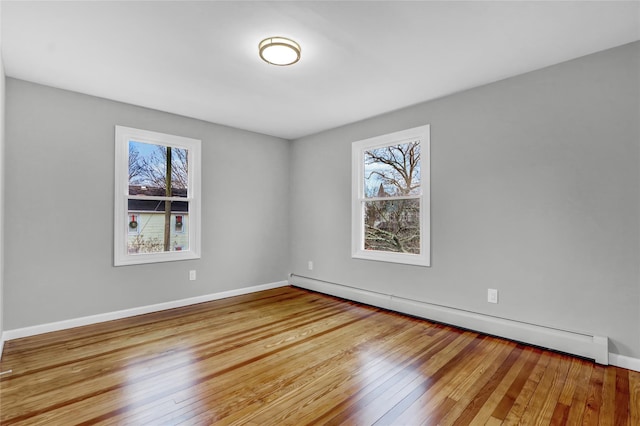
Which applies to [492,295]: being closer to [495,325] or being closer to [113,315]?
[495,325]

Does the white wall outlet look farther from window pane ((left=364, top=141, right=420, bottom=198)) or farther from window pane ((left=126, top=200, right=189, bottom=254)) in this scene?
window pane ((left=126, top=200, right=189, bottom=254))

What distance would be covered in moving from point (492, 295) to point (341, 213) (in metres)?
2.17

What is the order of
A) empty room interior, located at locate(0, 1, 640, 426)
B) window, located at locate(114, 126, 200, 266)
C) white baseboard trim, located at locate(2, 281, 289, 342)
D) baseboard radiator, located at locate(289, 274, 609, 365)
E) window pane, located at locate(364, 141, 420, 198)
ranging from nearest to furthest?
empty room interior, located at locate(0, 1, 640, 426) < baseboard radiator, located at locate(289, 274, 609, 365) < white baseboard trim, located at locate(2, 281, 289, 342) < window, located at locate(114, 126, 200, 266) < window pane, located at locate(364, 141, 420, 198)

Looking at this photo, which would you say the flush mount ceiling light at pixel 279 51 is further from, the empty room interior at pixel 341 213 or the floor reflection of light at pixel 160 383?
the floor reflection of light at pixel 160 383

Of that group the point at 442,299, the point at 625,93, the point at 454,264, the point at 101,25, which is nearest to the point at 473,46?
the point at 625,93

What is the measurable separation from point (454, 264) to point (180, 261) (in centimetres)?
332

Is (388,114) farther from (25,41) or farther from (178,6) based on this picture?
(25,41)

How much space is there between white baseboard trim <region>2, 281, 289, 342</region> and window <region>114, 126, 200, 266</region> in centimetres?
56

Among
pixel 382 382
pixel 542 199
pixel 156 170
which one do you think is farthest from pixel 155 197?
pixel 542 199

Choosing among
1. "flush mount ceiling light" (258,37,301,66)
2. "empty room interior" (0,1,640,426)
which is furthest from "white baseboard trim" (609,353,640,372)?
"flush mount ceiling light" (258,37,301,66)

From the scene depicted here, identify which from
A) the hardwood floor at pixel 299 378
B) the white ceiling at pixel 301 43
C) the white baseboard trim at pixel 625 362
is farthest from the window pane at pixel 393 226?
the white baseboard trim at pixel 625 362

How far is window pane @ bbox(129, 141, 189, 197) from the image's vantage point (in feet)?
12.2

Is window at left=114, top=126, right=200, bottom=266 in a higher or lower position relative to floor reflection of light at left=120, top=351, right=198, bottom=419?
higher

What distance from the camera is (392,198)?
395 centimetres
